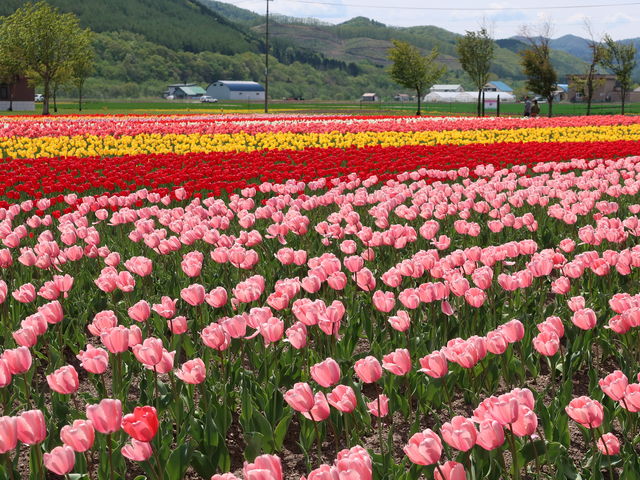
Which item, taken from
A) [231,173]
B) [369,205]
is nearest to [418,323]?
[369,205]

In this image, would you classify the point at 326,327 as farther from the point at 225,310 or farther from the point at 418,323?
the point at 225,310

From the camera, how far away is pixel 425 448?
223 centimetres

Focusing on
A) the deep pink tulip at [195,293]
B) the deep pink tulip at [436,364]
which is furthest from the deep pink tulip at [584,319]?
the deep pink tulip at [195,293]

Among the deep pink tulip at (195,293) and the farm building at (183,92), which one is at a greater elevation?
the farm building at (183,92)

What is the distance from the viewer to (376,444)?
3.76m

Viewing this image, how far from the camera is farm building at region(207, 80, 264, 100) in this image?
169 metres

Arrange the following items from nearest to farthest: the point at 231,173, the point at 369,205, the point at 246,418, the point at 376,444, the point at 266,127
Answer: the point at 246,418 < the point at 376,444 < the point at 369,205 < the point at 231,173 < the point at 266,127

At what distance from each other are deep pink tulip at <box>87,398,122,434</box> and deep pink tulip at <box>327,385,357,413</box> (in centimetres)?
78

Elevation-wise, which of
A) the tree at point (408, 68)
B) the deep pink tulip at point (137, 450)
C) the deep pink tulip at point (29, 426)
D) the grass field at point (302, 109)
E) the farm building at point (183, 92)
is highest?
the farm building at point (183, 92)

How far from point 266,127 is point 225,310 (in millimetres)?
20407

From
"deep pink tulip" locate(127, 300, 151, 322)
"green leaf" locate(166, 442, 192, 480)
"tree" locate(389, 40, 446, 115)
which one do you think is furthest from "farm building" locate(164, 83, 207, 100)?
"green leaf" locate(166, 442, 192, 480)

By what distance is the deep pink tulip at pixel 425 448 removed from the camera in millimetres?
2225

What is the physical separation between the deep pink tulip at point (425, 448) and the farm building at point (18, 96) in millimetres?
83430

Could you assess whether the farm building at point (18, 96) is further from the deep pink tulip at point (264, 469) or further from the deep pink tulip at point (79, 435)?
the deep pink tulip at point (264, 469)
